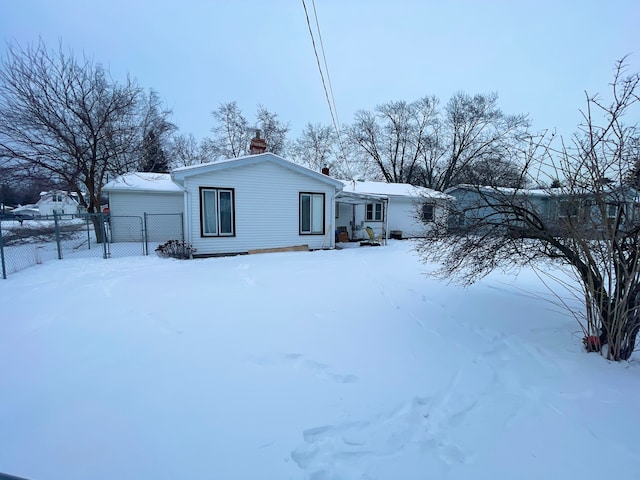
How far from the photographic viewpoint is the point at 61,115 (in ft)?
42.0

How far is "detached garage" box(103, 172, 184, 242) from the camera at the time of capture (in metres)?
13.3

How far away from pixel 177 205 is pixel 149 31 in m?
6.82

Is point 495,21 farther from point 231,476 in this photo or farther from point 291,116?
point 291,116

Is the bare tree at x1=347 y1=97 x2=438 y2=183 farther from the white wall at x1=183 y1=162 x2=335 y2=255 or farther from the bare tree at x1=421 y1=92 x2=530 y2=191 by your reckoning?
the white wall at x1=183 y1=162 x2=335 y2=255

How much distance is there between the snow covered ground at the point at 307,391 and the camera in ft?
6.57

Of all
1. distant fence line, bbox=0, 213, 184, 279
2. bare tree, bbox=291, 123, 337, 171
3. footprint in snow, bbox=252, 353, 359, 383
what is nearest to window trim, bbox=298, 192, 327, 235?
distant fence line, bbox=0, 213, 184, 279

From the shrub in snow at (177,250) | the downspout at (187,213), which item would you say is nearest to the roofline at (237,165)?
the downspout at (187,213)

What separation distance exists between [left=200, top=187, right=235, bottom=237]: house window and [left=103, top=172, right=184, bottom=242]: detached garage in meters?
3.87

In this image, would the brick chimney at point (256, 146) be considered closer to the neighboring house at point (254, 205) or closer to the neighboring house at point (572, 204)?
the neighboring house at point (254, 205)

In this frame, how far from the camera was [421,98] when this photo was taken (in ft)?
103

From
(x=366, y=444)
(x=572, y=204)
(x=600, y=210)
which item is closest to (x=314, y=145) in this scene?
(x=572, y=204)

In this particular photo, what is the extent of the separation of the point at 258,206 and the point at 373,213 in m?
8.23

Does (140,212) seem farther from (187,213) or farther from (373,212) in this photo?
(373,212)

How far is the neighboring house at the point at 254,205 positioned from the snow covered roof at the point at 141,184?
16 cm
